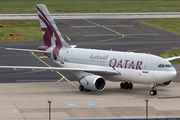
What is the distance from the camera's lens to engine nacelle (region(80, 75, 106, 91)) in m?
40.3

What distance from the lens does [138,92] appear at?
43000 millimetres

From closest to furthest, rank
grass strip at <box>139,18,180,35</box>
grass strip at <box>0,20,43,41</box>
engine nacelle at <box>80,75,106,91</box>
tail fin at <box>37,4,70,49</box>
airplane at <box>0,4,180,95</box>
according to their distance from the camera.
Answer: airplane at <box>0,4,180,95</box> → engine nacelle at <box>80,75,106,91</box> → tail fin at <box>37,4,70,49</box> → grass strip at <box>0,20,43,41</box> → grass strip at <box>139,18,180,35</box>

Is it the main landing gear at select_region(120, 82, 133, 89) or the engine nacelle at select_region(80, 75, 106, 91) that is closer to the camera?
the engine nacelle at select_region(80, 75, 106, 91)

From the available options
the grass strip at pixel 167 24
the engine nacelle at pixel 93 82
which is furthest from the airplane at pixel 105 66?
the grass strip at pixel 167 24

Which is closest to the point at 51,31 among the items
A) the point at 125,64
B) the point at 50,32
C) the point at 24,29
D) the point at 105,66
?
the point at 50,32

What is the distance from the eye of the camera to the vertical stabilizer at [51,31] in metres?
48.9

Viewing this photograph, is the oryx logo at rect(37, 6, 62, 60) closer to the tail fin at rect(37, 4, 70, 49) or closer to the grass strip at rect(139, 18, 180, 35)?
the tail fin at rect(37, 4, 70, 49)

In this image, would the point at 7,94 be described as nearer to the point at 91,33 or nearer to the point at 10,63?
the point at 10,63

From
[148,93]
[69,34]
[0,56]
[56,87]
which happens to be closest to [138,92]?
[148,93]

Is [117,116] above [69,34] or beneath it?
beneath

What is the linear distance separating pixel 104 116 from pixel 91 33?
2703 inches

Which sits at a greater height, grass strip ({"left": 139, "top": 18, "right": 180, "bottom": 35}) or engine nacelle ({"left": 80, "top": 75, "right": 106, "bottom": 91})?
grass strip ({"left": 139, "top": 18, "right": 180, "bottom": 35})

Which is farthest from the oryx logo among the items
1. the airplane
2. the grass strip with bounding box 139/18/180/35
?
the grass strip with bounding box 139/18/180/35

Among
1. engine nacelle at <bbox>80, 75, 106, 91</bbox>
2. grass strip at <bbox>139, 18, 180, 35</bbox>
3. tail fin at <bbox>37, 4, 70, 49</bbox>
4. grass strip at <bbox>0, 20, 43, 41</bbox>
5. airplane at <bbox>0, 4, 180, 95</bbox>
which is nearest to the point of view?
airplane at <bbox>0, 4, 180, 95</bbox>
